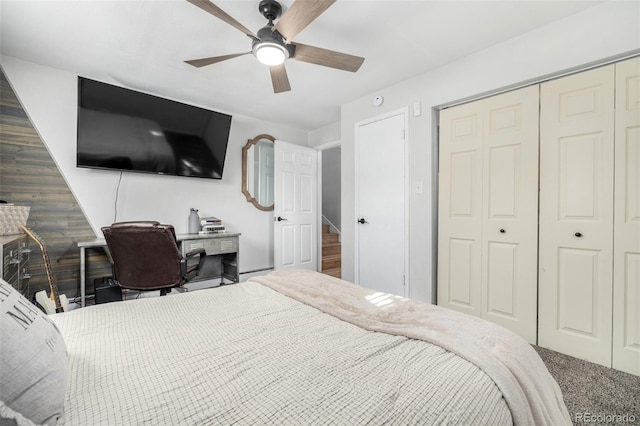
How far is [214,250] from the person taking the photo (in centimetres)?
331

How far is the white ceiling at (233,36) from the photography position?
6.28ft

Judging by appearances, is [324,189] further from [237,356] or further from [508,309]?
[237,356]

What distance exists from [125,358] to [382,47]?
2635 millimetres

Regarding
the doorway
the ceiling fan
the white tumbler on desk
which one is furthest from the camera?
the doorway

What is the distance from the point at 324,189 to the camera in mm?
6438

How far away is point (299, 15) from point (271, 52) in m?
0.38

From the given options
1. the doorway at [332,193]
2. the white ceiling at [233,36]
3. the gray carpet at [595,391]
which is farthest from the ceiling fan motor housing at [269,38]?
the doorway at [332,193]

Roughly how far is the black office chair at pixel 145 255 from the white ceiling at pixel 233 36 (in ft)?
4.89

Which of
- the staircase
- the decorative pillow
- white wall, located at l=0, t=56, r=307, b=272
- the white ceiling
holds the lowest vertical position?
the staircase

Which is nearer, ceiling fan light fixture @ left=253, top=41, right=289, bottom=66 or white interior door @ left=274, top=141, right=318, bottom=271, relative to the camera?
ceiling fan light fixture @ left=253, top=41, right=289, bottom=66

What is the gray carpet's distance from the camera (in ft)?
4.68

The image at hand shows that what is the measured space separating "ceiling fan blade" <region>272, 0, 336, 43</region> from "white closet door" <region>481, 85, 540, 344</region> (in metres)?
1.72

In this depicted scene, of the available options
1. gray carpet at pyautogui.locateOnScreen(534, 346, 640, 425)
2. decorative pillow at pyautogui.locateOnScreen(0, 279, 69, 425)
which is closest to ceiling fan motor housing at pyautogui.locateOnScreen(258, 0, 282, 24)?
decorative pillow at pyautogui.locateOnScreen(0, 279, 69, 425)

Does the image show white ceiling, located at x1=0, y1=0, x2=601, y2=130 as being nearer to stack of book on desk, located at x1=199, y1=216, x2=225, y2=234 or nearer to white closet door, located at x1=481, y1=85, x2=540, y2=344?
white closet door, located at x1=481, y1=85, x2=540, y2=344
